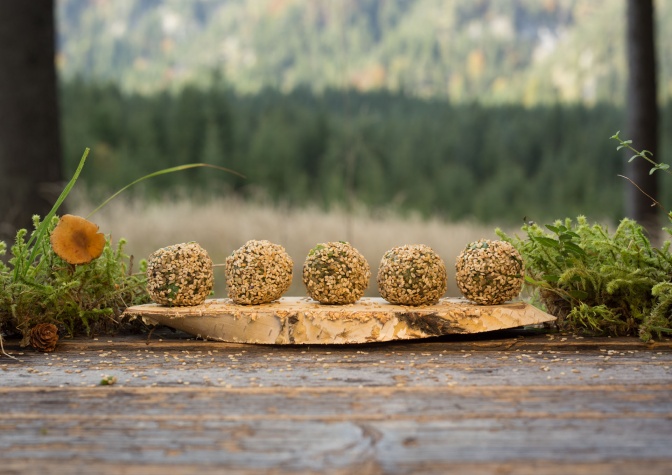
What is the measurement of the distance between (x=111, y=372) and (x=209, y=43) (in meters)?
7.74

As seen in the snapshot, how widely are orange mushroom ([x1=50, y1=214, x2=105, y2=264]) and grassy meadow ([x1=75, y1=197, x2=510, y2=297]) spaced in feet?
7.91

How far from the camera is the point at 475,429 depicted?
110 cm

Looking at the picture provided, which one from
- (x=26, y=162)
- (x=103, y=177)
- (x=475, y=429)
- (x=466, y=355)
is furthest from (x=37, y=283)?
(x=103, y=177)

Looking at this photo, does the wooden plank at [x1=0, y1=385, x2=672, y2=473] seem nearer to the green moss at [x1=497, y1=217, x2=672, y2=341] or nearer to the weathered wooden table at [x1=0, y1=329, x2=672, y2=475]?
the weathered wooden table at [x1=0, y1=329, x2=672, y2=475]

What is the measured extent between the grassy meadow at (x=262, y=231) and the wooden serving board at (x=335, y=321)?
95.4 inches

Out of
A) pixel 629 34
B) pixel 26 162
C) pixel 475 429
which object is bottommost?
pixel 475 429

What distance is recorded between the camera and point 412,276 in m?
1.70

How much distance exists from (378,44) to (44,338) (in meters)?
7.06

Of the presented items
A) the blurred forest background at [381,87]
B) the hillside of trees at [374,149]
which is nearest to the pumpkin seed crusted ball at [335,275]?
the hillside of trees at [374,149]

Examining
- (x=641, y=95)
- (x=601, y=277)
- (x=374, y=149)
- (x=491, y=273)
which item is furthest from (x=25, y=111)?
(x=374, y=149)

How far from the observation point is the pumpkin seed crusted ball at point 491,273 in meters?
1.71

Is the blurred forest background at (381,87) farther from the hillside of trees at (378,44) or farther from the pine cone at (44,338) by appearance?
the pine cone at (44,338)

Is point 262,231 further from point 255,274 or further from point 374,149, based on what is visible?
point 374,149

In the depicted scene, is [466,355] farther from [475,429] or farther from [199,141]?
[199,141]
